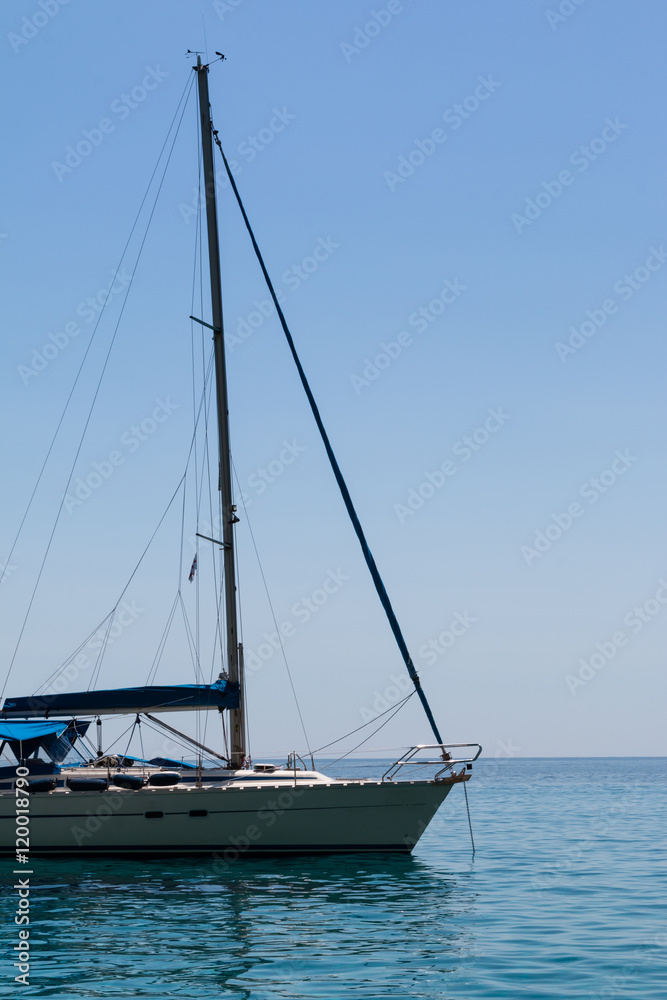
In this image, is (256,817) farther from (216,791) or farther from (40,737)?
(40,737)

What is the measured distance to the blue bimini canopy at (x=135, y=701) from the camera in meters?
24.9

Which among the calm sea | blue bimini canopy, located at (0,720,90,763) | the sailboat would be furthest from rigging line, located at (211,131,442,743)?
blue bimini canopy, located at (0,720,90,763)

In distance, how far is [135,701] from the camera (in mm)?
25172

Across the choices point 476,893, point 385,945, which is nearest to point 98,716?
point 476,893

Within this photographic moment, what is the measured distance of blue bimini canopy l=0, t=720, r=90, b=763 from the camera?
25406mm

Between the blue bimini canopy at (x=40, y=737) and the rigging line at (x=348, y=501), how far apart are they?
931 centimetres

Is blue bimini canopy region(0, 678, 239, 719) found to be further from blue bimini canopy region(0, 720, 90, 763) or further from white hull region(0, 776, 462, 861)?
white hull region(0, 776, 462, 861)

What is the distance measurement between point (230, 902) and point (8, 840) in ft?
27.6

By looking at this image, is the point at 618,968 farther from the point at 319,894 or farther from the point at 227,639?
the point at 227,639

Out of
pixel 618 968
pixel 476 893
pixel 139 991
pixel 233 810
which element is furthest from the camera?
pixel 233 810

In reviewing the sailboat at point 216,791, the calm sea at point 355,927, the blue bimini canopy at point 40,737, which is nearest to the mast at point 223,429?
the sailboat at point 216,791

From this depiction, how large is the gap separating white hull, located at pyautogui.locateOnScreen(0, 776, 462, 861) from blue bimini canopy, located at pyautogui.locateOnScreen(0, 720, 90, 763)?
2109 millimetres

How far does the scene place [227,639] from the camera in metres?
25.3

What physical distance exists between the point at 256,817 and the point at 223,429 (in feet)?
31.9
